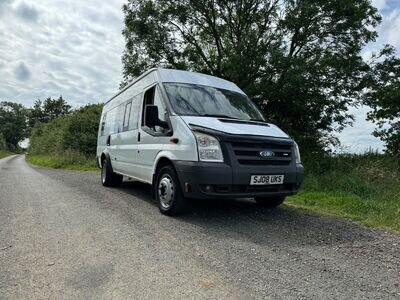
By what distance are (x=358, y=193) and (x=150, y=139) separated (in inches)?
182

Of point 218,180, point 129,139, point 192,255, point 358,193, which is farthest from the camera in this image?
point 358,193

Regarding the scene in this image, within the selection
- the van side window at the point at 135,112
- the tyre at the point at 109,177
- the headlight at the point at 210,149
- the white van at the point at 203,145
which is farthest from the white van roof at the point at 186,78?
the tyre at the point at 109,177

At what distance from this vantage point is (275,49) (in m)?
12.8

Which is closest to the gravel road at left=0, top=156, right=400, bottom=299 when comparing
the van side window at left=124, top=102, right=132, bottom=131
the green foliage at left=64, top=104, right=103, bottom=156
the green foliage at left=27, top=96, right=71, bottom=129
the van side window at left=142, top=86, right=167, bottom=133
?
the van side window at left=142, top=86, right=167, bottom=133

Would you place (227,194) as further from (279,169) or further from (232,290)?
(232,290)

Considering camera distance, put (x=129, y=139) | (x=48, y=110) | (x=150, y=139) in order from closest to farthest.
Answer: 1. (x=150, y=139)
2. (x=129, y=139)
3. (x=48, y=110)

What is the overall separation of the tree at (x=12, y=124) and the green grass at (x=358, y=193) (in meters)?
105

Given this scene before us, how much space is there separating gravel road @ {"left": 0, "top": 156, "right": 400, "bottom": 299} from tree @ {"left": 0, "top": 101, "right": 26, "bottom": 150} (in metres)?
107

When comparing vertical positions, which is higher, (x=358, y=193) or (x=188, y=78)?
(x=188, y=78)

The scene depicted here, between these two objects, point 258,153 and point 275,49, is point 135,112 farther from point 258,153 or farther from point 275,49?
point 275,49

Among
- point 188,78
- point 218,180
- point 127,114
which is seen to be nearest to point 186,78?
point 188,78

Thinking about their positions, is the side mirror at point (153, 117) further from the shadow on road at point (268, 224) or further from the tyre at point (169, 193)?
the shadow on road at point (268, 224)

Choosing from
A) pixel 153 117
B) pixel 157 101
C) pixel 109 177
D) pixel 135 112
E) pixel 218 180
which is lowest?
pixel 109 177

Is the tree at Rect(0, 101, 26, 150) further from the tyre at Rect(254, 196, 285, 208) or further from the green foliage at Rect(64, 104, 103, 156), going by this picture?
the tyre at Rect(254, 196, 285, 208)
